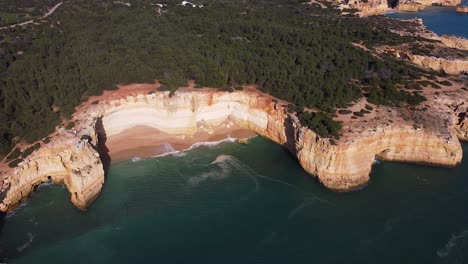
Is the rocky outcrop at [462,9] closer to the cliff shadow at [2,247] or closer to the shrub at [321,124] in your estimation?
the shrub at [321,124]

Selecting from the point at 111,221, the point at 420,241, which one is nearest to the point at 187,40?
the point at 111,221

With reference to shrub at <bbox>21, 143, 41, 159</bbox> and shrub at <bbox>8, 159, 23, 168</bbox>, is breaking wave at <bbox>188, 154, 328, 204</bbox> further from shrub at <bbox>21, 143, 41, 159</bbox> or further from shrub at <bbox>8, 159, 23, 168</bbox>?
shrub at <bbox>8, 159, 23, 168</bbox>

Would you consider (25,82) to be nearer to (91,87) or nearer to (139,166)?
(91,87)

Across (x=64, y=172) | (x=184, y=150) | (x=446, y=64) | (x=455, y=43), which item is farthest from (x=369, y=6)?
(x=64, y=172)

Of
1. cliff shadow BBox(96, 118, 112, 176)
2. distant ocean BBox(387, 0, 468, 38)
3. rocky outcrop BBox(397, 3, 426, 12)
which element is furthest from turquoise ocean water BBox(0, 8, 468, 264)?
rocky outcrop BBox(397, 3, 426, 12)

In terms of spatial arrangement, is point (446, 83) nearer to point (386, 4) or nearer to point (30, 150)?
point (30, 150)
